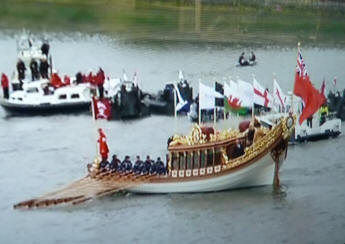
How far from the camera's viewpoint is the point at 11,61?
62.6 meters

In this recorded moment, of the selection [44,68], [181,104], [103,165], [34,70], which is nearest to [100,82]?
[181,104]

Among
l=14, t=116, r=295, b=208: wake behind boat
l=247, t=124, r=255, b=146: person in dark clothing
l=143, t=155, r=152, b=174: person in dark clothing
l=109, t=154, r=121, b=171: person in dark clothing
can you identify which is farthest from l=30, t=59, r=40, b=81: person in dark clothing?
l=247, t=124, r=255, b=146: person in dark clothing

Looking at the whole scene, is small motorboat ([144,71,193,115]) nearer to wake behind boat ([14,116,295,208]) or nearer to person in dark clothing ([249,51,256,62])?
wake behind boat ([14,116,295,208])

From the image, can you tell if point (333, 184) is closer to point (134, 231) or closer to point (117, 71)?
point (134, 231)

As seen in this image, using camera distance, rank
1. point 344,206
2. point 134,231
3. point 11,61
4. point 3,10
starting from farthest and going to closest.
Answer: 1. point 3,10
2. point 11,61
3. point 344,206
4. point 134,231

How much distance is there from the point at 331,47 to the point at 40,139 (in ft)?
98.9

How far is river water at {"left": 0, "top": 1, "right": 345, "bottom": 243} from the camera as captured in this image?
107 feet

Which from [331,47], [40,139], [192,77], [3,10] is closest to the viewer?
[40,139]

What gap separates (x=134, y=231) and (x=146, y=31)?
4353 cm

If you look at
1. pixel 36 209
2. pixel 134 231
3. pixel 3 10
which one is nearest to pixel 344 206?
pixel 134 231

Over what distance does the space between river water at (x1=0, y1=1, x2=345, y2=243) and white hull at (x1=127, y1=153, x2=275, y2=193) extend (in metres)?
0.22

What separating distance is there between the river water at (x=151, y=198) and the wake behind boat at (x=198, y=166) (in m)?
0.37

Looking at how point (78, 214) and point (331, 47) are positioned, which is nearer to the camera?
point (78, 214)

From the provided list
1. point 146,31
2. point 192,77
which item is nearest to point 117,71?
point 192,77
